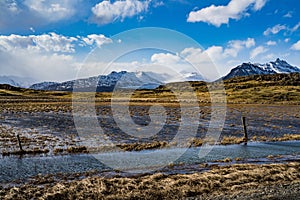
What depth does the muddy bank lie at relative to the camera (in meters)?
13.1

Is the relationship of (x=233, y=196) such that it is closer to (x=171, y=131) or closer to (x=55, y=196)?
(x=55, y=196)

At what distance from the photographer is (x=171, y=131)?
37406 millimetres

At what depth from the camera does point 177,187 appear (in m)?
14.2

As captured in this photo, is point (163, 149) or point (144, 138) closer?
point (163, 149)

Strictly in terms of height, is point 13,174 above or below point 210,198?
above

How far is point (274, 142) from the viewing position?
28953mm

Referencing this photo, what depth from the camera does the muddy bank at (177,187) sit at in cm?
1309

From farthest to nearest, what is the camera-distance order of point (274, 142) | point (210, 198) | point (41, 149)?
1. point (274, 142)
2. point (41, 149)
3. point (210, 198)

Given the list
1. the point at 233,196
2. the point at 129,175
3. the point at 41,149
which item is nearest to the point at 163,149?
the point at 129,175

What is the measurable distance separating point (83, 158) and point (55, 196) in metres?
8.46

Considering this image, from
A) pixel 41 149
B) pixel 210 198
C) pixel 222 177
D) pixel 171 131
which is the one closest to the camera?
pixel 210 198

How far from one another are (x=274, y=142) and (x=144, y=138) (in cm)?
1436

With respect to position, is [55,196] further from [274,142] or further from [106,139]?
[274,142]

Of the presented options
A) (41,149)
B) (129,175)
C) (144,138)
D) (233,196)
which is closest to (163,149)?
(144,138)
